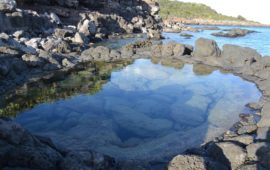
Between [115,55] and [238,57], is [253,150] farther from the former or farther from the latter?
[115,55]

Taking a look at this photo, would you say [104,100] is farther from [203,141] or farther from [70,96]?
[203,141]

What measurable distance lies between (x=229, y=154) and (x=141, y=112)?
→ 20.0 ft

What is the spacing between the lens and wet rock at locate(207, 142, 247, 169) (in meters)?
9.37

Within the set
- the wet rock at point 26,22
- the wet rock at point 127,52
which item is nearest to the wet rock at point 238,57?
the wet rock at point 127,52

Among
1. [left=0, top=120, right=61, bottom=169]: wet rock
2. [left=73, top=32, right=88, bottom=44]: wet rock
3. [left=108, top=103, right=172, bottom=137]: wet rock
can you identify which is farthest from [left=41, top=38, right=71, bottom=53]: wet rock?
[left=0, top=120, right=61, bottom=169]: wet rock

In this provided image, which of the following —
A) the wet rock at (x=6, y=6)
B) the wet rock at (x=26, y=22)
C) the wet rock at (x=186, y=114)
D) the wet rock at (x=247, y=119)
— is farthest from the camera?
the wet rock at (x=6, y=6)

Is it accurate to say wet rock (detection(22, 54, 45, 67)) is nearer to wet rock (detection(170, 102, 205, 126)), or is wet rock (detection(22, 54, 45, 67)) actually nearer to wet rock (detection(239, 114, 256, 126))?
wet rock (detection(170, 102, 205, 126))

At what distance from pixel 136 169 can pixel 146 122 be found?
18.8 ft

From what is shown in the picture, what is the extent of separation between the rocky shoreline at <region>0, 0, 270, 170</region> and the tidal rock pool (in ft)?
3.48

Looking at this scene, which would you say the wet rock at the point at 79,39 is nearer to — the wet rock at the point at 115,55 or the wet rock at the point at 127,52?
the wet rock at the point at 127,52

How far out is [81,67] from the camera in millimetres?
23125

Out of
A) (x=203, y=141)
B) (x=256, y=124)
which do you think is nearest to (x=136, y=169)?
(x=203, y=141)

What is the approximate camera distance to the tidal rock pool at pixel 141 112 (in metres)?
12.1

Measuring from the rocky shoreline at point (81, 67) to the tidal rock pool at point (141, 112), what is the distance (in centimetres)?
106
